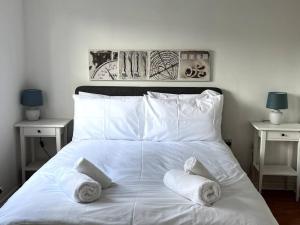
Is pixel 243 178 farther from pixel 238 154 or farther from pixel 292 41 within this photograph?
pixel 292 41

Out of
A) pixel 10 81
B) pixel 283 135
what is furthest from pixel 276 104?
pixel 10 81

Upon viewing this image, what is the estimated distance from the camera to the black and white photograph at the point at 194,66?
3.65 meters

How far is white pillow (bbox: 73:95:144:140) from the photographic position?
11.1ft

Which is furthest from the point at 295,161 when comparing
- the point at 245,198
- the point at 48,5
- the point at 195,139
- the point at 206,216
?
the point at 48,5

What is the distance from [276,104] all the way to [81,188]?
7.30 ft

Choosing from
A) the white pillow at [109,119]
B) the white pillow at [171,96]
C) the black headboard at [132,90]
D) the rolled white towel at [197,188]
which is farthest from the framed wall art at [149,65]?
the rolled white towel at [197,188]

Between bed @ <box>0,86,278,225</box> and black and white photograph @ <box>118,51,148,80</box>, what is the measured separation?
1.09 metres

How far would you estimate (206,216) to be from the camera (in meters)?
1.85

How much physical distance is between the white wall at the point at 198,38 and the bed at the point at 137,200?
1075 mm

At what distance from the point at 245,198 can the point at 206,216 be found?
12.9 inches

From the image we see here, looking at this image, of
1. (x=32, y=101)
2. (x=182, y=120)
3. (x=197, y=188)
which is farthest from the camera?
A: (x=32, y=101)

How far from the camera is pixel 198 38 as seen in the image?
3.65m

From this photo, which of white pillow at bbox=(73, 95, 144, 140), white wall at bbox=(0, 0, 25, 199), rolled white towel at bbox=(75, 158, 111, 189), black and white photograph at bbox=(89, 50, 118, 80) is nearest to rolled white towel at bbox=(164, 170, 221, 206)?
rolled white towel at bbox=(75, 158, 111, 189)

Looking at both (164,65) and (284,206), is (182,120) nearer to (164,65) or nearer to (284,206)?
(164,65)
